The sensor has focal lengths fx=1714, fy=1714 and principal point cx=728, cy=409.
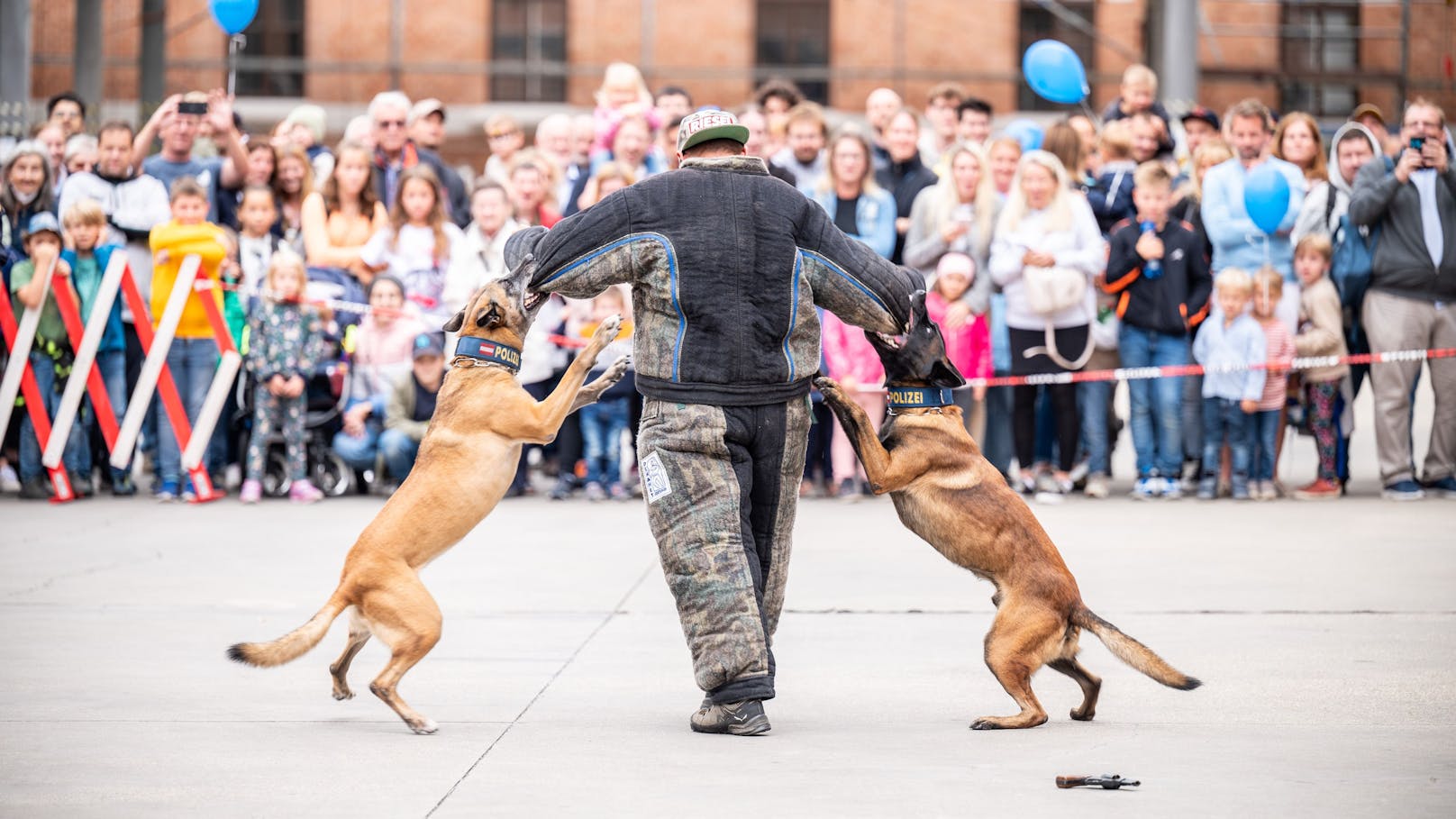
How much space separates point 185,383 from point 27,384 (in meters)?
0.99

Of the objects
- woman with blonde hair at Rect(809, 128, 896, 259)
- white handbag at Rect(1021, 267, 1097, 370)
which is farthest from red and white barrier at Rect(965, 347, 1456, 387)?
woman with blonde hair at Rect(809, 128, 896, 259)

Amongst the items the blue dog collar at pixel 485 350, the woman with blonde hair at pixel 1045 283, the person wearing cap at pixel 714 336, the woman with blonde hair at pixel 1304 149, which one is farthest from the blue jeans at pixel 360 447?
the woman with blonde hair at pixel 1304 149

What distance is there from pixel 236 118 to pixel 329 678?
738 centimetres

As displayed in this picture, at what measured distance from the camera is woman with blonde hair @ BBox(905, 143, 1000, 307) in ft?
36.2

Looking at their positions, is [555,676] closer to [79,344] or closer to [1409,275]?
[79,344]

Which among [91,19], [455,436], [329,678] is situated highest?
[91,19]

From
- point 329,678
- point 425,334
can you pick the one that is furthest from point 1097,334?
point 329,678

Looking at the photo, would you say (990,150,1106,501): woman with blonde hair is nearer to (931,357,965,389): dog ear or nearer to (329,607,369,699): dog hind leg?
(931,357,965,389): dog ear

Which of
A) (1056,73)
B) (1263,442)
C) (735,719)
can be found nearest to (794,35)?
(1056,73)

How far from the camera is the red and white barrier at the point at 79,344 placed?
10938 millimetres

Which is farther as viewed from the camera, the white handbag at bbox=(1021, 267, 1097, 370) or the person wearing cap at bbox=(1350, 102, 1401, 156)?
the person wearing cap at bbox=(1350, 102, 1401, 156)

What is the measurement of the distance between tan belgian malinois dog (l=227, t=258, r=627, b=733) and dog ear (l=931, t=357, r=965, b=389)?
1.04m

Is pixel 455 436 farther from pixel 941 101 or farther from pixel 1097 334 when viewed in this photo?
pixel 941 101

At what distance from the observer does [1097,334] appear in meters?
11.2
